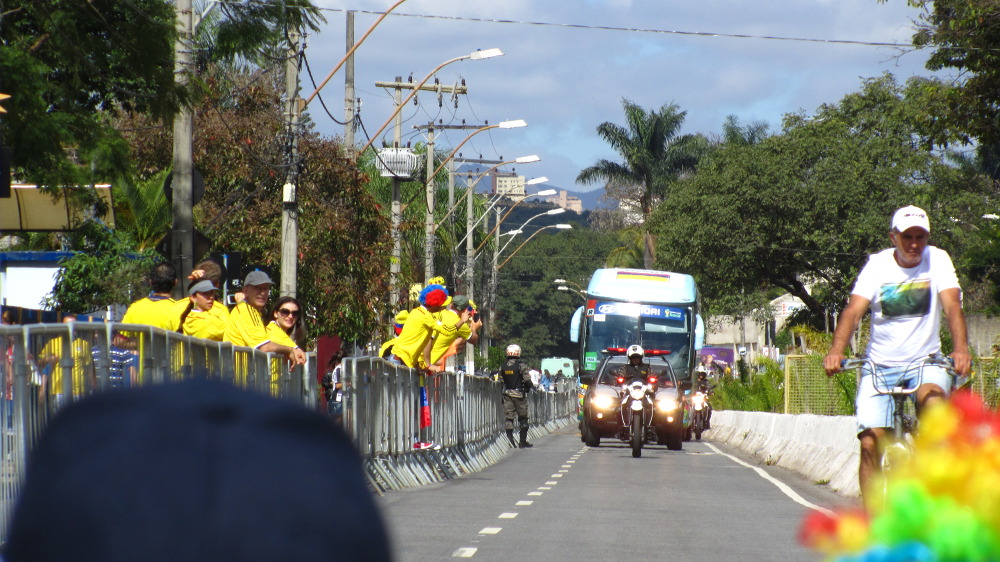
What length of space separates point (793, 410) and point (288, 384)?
17488 mm

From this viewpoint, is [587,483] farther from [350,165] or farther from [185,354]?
[350,165]

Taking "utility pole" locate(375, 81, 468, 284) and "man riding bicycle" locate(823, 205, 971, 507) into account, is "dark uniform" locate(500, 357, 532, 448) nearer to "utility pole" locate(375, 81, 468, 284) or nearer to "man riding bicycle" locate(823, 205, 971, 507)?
"utility pole" locate(375, 81, 468, 284)

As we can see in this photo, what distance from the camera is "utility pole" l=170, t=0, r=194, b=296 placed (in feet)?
54.6

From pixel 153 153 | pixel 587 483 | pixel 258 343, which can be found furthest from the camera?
pixel 153 153

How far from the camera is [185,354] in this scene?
30.6 ft

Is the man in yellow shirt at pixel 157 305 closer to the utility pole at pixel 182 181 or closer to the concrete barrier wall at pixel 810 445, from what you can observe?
the utility pole at pixel 182 181

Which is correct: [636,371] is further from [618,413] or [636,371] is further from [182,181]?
[182,181]

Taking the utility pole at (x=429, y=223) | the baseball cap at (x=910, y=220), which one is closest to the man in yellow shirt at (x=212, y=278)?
the baseball cap at (x=910, y=220)

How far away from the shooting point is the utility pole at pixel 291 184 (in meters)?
21.3

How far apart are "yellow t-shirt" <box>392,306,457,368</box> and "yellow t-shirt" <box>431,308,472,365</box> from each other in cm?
32

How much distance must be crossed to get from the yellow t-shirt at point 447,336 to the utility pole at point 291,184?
13.0ft

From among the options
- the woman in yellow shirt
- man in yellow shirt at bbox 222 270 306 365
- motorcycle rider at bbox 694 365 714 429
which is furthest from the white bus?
man in yellow shirt at bbox 222 270 306 365

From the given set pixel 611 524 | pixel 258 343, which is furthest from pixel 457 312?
pixel 611 524

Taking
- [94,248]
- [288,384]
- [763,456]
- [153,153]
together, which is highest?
[153,153]
